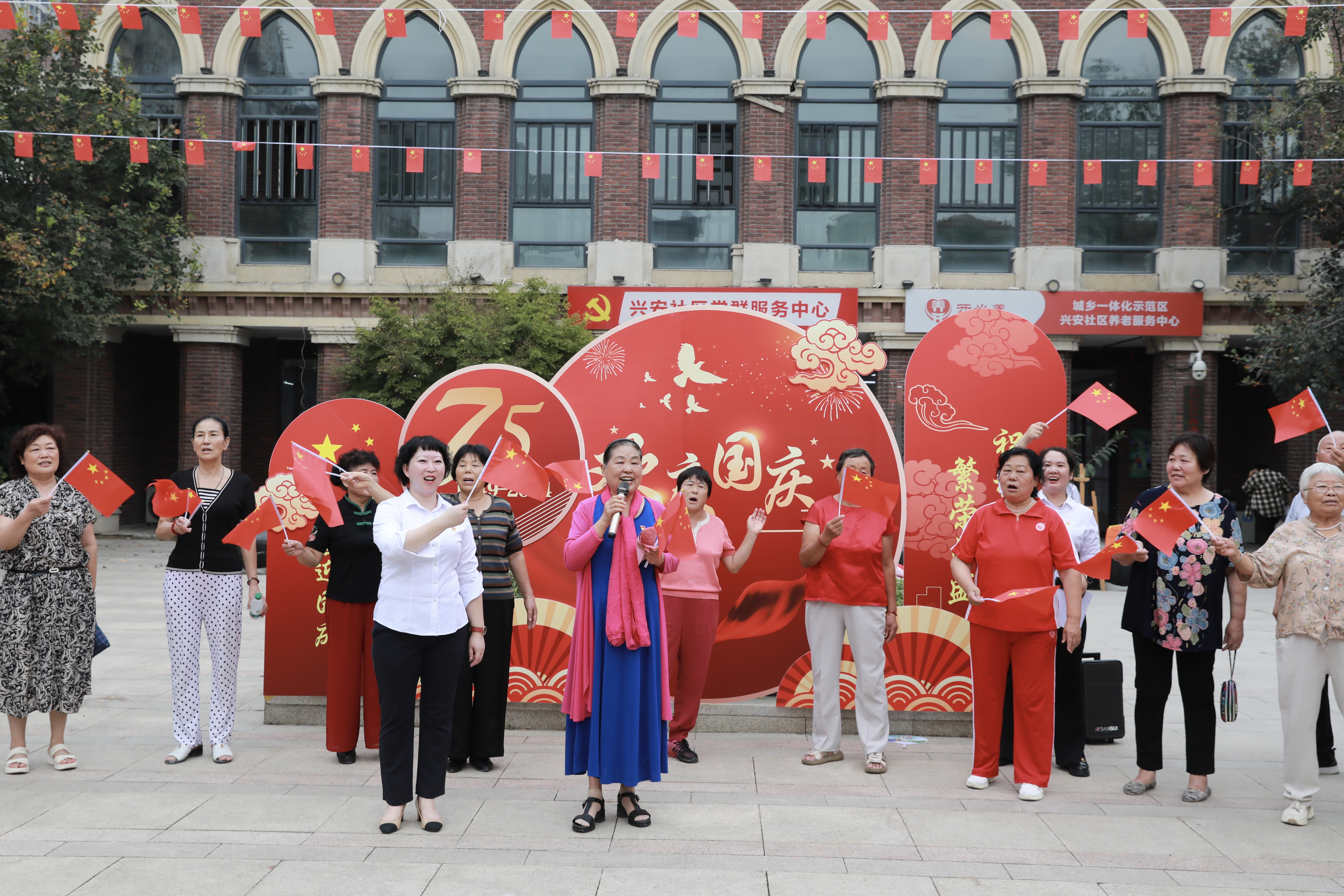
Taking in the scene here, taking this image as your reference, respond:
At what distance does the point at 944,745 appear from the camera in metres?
5.97

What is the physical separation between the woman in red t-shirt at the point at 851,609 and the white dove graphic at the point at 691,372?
3.68 feet

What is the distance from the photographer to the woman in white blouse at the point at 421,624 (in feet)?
13.8

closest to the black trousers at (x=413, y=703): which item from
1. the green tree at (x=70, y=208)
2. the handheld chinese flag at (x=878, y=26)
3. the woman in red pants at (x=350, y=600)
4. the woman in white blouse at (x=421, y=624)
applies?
the woman in white blouse at (x=421, y=624)

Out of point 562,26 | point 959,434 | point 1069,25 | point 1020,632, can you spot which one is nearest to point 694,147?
point 562,26

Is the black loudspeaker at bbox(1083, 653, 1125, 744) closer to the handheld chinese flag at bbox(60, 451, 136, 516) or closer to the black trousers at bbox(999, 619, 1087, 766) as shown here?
the black trousers at bbox(999, 619, 1087, 766)

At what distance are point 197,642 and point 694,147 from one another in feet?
44.8

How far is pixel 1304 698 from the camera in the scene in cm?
474

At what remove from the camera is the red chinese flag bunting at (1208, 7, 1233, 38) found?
10789 mm

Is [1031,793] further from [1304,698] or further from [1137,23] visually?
[1137,23]

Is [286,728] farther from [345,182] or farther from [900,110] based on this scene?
[900,110]

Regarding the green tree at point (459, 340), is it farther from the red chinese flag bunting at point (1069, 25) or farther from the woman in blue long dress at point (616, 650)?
the woman in blue long dress at point (616, 650)

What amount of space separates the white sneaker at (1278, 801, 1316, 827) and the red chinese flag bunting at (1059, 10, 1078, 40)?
28.5 ft

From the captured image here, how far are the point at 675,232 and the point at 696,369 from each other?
37.5ft

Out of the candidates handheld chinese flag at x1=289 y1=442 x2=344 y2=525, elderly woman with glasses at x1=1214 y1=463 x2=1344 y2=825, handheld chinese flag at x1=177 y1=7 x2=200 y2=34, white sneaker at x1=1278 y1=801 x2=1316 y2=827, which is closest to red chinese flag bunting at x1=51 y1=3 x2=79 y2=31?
handheld chinese flag at x1=177 y1=7 x2=200 y2=34
